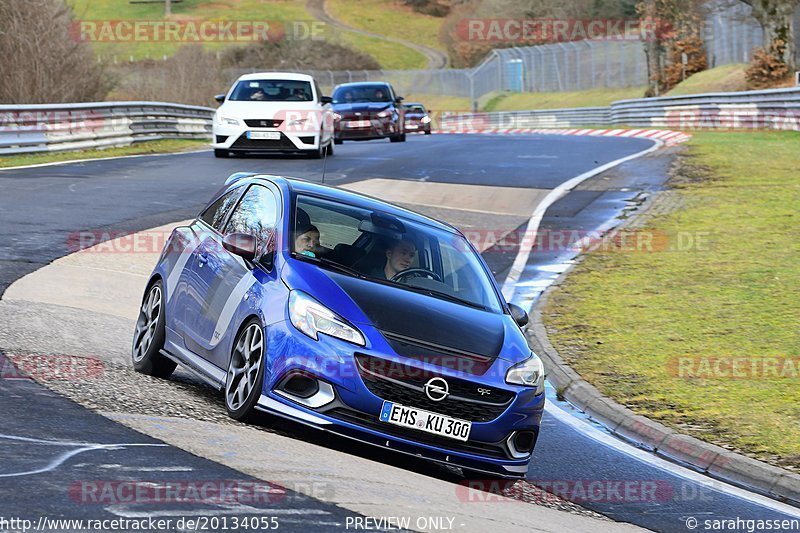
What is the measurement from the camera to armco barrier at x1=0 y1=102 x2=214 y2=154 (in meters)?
27.4

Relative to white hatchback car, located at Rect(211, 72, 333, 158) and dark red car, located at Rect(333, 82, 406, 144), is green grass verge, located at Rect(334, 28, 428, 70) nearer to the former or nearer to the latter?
dark red car, located at Rect(333, 82, 406, 144)

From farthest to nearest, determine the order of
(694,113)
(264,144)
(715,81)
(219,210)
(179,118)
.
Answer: (715,81) → (694,113) → (179,118) → (264,144) → (219,210)

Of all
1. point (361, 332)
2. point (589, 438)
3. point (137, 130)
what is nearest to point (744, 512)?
point (589, 438)

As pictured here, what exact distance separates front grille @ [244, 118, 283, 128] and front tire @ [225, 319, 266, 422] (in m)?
20.1

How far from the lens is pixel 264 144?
27891 mm

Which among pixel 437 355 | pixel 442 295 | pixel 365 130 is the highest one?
pixel 442 295

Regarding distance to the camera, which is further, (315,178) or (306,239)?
(315,178)

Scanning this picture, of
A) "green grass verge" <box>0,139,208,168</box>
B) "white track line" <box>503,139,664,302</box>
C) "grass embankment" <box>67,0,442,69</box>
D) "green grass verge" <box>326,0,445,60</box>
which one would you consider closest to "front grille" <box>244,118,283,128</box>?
"green grass verge" <box>0,139,208,168</box>

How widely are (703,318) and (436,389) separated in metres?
6.87

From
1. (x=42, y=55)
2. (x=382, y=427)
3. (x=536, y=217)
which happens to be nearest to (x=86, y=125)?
(x=42, y=55)

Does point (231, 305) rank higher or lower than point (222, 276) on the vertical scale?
lower

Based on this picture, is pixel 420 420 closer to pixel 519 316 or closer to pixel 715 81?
pixel 519 316

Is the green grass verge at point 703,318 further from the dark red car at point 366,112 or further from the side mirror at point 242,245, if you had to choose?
the dark red car at point 366,112

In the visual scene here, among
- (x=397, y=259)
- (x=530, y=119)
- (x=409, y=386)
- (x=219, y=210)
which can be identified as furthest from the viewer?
(x=530, y=119)
